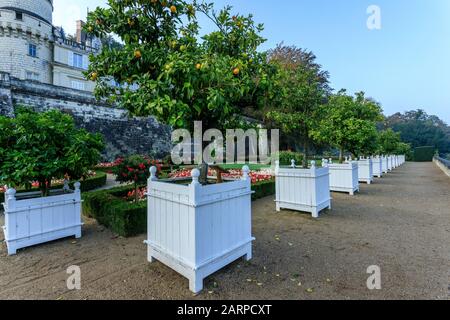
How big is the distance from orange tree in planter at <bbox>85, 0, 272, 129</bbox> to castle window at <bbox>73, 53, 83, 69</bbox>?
1064 inches

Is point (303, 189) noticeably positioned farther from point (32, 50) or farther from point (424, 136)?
point (424, 136)

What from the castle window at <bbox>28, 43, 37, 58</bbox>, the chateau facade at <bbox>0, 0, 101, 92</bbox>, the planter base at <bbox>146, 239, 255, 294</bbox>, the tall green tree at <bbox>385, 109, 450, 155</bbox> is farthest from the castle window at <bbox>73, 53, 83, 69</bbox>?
the tall green tree at <bbox>385, 109, 450, 155</bbox>

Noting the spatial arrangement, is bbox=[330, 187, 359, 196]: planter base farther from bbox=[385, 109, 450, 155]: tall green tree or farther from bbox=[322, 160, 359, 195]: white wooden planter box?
bbox=[385, 109, 450, 155]: tall green tree

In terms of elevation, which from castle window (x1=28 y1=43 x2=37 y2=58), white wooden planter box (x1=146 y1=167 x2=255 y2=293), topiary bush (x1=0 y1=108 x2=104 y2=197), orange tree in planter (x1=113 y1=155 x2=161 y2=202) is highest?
castle window (x1=28 y1=43 x2=37 y2=58)

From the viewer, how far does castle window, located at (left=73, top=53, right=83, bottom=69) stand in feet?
80.2

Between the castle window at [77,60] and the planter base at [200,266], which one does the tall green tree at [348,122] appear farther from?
the castle window at [77,60]

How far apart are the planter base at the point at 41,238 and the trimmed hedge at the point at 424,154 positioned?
5350 cm

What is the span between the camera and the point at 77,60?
2467 cm

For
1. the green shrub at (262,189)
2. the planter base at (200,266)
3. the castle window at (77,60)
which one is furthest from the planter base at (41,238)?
the castle window at (77,60)

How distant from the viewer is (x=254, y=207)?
20.6 feet

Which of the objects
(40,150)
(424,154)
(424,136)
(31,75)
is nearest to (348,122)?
(40,150)

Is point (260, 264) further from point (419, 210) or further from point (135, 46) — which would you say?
point (419, 210)

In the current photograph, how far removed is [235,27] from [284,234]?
3.53m
